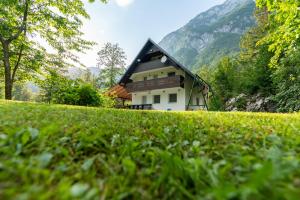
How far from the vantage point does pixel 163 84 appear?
1889 centimetres

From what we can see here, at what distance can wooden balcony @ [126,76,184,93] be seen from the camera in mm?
18095

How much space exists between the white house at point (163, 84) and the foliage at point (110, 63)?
11.3 metres

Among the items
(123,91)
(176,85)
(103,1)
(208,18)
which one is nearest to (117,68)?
(123,91)

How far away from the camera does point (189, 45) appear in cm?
12431

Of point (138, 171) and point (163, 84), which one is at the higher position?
point (163, 84)

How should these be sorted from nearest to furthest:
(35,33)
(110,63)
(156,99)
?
(35,33), (156,99), (110,63)

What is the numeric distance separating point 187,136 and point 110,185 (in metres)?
0.91

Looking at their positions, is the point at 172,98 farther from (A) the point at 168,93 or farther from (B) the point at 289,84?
(B) the point at 289,84

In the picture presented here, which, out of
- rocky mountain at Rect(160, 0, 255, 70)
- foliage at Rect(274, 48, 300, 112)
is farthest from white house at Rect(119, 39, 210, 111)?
rocky mountain at Rect(160, 0, 255, 70)

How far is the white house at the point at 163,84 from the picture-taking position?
18562 mm

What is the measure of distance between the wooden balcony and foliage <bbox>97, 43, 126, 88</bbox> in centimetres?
1229

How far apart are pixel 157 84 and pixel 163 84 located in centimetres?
68

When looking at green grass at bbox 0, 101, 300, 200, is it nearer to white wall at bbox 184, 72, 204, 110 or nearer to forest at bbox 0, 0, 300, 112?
forest at bbox 0, 0, 300, 112

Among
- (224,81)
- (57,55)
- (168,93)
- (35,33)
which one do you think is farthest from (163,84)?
(35,33)
